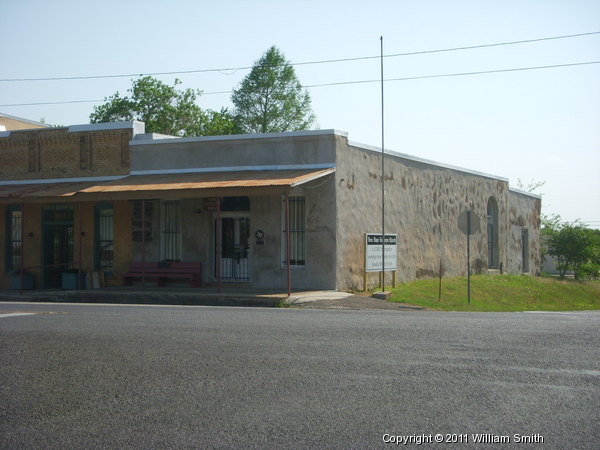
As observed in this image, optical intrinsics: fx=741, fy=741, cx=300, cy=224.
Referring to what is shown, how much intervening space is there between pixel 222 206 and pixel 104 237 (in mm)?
4488

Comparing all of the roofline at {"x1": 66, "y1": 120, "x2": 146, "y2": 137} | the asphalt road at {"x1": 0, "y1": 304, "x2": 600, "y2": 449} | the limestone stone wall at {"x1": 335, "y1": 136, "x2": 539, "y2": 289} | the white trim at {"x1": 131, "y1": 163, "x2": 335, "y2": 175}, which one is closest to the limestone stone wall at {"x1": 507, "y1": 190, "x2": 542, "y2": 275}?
the limestone stone wall at {"x1": 335, "y1": 136, "x2": 539, "y2": 289}

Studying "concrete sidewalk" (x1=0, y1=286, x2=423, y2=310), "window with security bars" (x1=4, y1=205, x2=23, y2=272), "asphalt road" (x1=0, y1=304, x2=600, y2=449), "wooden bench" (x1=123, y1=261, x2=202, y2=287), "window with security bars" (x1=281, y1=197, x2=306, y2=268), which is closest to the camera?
"asphalt road" (x1=0, y1=304, x2=600, y2=449)

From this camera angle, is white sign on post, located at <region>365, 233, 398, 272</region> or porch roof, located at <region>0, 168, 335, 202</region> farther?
white sign on post, located at <region>365, 233, 398, 272</region>

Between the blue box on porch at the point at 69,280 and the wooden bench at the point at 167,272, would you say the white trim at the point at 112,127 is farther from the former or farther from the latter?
the blue box on porch at the point at 69,280

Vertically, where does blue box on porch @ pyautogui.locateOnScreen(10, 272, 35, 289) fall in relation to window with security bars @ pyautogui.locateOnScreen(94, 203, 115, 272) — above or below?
below

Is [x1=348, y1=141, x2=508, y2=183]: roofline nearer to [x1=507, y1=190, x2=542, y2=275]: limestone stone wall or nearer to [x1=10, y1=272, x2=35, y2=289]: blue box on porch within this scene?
[x1=507, y1=190, x2=542, y2=275]: limestone stone wall

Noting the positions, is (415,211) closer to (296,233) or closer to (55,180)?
(296,233)

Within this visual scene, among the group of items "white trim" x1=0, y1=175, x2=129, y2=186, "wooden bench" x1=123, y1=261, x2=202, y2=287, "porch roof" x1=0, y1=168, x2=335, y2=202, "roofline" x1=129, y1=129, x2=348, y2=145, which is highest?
"roofline" x1=129, y1=129, x2=348, y2=145

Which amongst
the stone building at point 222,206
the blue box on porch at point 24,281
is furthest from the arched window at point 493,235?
the blue box on porch at point 24,281

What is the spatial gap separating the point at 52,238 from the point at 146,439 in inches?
812

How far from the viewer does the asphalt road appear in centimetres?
554

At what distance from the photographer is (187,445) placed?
17.4 feet

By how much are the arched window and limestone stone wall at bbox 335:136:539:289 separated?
0.15 metres

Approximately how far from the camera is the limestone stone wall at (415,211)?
2094 centimetres
